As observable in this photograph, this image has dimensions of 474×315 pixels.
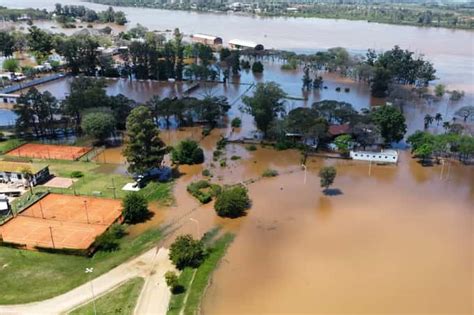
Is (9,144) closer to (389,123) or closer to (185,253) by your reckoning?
(185,253)

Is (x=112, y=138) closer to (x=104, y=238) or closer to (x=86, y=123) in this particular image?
(x=86, y=123)

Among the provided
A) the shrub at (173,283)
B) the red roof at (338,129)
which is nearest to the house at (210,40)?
the red roof at (338,129)

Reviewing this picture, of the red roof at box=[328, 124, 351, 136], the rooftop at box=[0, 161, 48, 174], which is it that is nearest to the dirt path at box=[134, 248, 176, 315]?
the rooftop at box=[0, 161, 48, 174]

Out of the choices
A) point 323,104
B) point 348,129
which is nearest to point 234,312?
point 348,129

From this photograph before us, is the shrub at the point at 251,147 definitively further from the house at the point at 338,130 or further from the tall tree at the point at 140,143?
the tall tree at the point at 140,143

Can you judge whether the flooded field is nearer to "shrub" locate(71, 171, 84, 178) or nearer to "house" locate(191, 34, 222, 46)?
"shrub" locate(71, 171, 84, 178)
